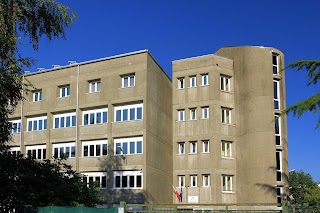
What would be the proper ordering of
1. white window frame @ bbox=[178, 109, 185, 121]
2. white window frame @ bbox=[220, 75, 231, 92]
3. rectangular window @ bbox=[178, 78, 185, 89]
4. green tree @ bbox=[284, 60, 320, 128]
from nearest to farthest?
green tree @ bbox=[284, 60, 320, 128] < white window frame @ bbox=[220, 75, 231, 92] < white window frame @ bbox=[178, 109, 185, 121] < rectangular window @ bbox=[178, 78, 185, 89]

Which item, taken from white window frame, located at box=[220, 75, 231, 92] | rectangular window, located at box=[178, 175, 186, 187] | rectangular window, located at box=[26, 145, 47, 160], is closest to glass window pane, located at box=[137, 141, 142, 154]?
rectangular window, located at box=[178, 175, 186, 187]

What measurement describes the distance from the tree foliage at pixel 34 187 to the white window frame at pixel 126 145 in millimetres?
19975

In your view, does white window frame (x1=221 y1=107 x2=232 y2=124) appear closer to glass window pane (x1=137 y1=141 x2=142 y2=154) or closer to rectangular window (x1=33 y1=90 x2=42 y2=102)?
glass window pane (x1=137 y1=141 x2=142 y2=154)

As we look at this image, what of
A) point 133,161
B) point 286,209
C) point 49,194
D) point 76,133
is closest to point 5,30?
point 49,194

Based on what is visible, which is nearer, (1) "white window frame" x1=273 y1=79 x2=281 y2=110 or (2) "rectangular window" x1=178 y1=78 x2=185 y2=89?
(1) "white window frame" x1=273 y1=79 x2=281 y2=110

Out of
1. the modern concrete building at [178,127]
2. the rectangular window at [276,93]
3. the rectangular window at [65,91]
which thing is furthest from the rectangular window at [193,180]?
the rectangular window at [65,91]

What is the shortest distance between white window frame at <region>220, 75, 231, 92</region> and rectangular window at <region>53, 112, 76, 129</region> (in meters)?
14.7

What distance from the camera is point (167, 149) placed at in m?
45.1

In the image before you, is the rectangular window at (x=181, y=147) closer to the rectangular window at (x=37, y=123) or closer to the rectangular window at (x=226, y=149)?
the rectangular window at (x=226, y=149)

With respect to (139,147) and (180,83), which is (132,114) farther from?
(180,83)

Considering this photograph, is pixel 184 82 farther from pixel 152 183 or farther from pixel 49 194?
pixel 49 194

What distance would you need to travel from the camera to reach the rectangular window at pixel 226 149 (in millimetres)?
42625

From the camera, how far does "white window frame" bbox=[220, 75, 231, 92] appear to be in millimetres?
44250

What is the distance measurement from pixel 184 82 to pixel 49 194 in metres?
27.2
